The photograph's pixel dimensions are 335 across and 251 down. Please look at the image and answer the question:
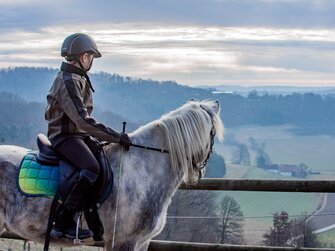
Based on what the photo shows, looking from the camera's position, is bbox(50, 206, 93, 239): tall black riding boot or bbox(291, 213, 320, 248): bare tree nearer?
bbox(50, 206, 93, 239): tall black riding boot

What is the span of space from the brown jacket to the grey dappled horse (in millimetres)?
357

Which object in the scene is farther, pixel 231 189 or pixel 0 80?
pixel 0 80

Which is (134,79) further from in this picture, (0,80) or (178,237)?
(178,237)

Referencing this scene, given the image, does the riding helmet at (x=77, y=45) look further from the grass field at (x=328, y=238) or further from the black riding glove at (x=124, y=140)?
the grass field at (x=328, y=238)

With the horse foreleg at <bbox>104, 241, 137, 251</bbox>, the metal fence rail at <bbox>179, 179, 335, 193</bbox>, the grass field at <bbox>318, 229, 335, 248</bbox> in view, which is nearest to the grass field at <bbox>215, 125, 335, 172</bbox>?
the grass field at <bbox>318, 229, 335, 248</bbox>

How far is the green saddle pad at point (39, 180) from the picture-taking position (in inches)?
210

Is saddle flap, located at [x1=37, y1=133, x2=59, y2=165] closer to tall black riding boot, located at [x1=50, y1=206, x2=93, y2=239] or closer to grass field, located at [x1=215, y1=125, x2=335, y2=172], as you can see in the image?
tall black riding boot, located at [x1=50, y1=206, x2=93, y2=239]

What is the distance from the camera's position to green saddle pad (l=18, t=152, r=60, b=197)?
5.33 m

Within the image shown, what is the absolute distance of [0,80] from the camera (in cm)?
2755

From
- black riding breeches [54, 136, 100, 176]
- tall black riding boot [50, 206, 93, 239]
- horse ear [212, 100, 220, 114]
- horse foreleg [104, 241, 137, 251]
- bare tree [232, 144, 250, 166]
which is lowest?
horse foreleg [104, 241, 137, 251]

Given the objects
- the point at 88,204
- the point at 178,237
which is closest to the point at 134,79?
the point at 178,237

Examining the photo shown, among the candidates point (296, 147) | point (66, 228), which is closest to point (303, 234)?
point (66, 228)

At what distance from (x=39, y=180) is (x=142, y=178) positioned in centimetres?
87

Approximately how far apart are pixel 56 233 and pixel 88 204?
14.6 inches
